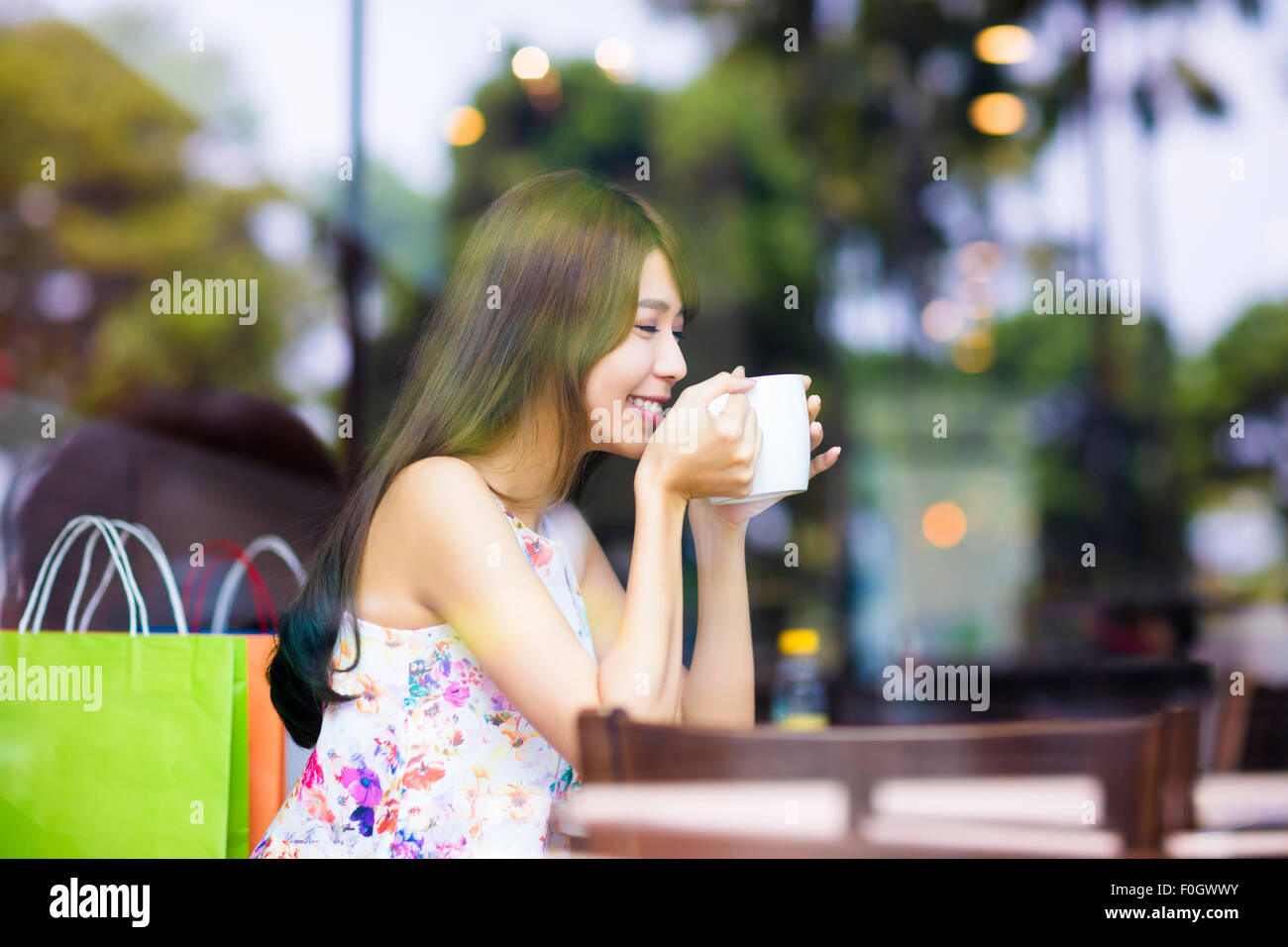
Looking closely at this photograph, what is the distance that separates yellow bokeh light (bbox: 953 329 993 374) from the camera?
5.71 m

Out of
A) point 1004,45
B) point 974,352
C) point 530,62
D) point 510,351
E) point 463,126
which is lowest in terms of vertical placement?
point 510,351

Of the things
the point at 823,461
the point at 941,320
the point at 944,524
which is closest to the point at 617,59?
the point at 941,320

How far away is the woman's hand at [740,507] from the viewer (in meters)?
0.94

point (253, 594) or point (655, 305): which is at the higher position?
point (655, 305)

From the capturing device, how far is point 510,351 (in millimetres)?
964

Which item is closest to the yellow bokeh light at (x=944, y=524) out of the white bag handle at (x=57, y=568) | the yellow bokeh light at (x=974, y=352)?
the yellow bokeh light at (x=974, y=352)

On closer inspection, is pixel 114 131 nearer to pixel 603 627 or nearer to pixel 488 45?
pixel 488 45

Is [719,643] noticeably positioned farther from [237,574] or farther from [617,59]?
[617,59]

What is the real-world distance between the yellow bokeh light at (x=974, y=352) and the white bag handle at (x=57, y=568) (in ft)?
16.7

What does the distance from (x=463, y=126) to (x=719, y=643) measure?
10.5 ft

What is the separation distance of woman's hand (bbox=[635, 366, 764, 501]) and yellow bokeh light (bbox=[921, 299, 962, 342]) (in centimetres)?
497

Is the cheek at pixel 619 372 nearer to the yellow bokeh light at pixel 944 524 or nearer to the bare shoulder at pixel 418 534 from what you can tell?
the bare shoulder at pixel 418 534

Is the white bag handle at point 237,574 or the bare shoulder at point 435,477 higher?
the bare shoulder at point 435,477
